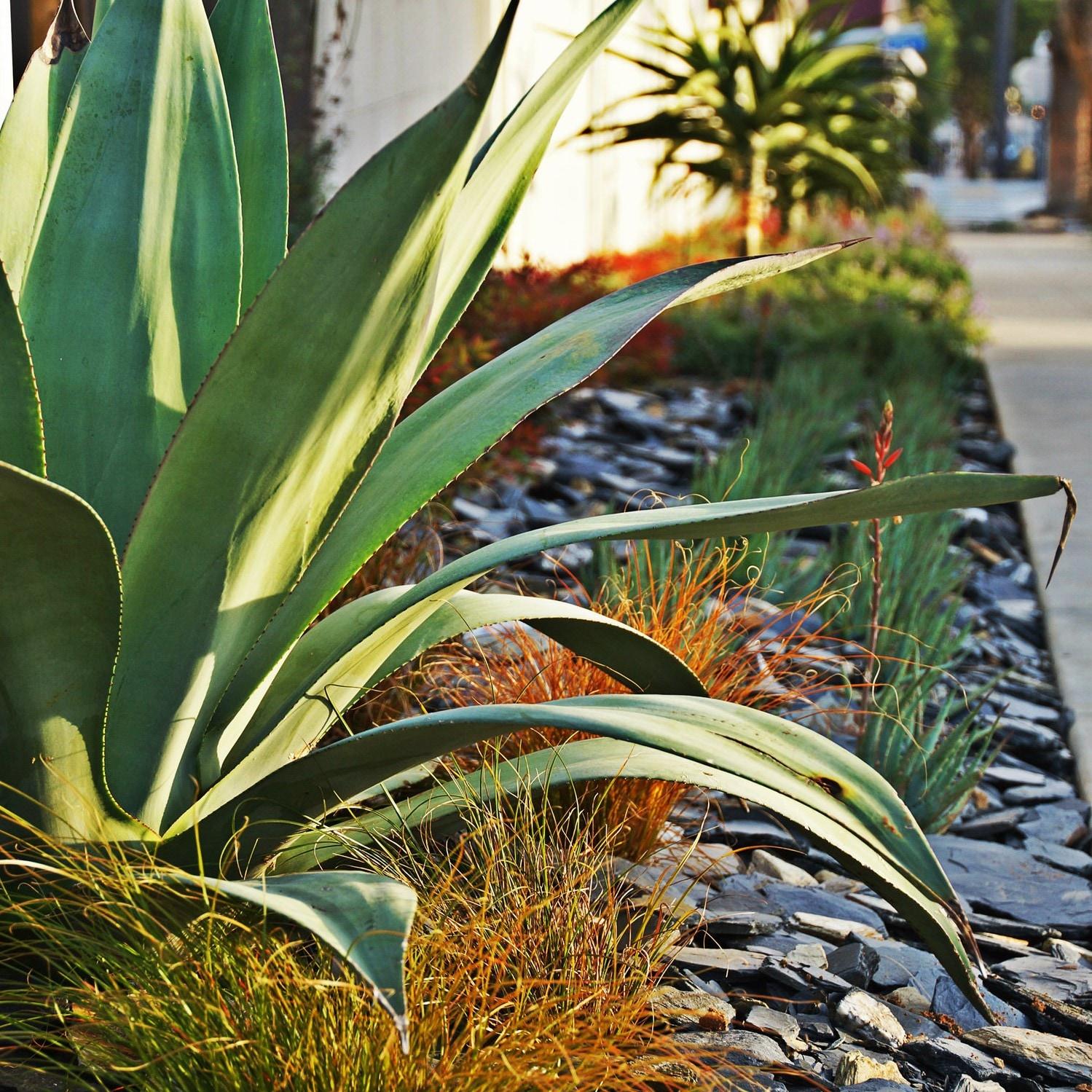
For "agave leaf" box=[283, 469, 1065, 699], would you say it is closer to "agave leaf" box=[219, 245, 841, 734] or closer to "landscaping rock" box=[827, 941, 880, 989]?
"agave leaf" box=[219, 245, 841, 734]

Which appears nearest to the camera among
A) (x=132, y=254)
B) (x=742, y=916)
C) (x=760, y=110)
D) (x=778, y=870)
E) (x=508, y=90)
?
(x=132, y=254)

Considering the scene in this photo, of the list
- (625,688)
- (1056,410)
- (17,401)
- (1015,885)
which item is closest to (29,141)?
(17,401)

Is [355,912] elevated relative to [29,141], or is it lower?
lower

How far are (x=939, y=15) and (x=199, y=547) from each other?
2359 inches

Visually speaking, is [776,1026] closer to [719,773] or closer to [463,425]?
[719,773]

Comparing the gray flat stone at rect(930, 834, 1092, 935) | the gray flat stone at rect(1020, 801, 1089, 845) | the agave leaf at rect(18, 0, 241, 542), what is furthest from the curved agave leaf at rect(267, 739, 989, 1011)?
the gray flat stone at rect(1020, 801, 1089, 845)

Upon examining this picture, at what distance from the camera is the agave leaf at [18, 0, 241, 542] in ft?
5.24

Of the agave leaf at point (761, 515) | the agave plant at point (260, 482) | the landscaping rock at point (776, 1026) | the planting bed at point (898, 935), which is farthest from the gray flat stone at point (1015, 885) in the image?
the agave leaf at point (761, 515)

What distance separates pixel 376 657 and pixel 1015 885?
1.42 m

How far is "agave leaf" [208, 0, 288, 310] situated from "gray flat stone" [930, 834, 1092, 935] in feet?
5.29

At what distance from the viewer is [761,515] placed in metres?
1.52

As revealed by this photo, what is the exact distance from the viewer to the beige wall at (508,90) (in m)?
6.85

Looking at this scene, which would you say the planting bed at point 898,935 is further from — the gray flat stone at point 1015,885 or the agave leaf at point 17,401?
the agave leaf at point 17,401

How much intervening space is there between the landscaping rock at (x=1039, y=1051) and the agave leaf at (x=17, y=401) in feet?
4.67
